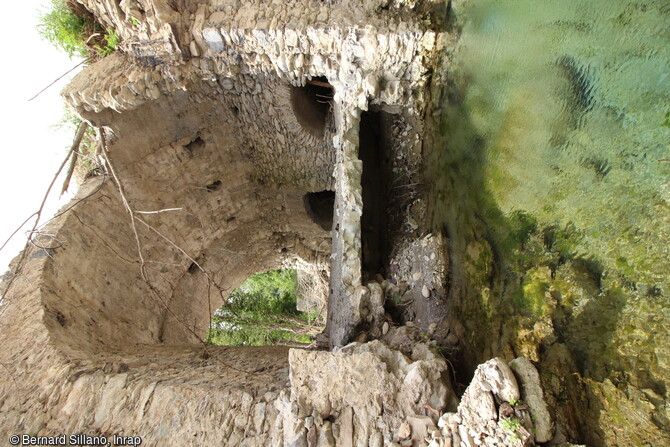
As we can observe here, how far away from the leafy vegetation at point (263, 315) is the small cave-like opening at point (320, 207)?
8.88ft

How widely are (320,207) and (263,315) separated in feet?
12.1

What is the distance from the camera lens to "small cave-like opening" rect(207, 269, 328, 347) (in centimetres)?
787

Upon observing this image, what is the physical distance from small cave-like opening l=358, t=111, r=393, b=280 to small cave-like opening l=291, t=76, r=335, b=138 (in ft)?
2.10

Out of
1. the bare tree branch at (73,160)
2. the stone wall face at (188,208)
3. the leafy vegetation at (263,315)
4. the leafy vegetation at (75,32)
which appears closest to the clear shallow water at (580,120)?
the stone wall face at (188,208)

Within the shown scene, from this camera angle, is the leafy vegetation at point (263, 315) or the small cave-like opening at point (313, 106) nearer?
the small cave-like opening at point (313, 106)

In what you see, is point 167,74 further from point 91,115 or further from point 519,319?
point 519,319

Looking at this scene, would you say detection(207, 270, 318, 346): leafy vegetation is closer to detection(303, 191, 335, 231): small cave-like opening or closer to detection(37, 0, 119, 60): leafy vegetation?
detection(303, 191, 335, 231): small cave-like opening

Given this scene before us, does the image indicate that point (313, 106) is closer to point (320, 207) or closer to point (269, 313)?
point (320, 207)

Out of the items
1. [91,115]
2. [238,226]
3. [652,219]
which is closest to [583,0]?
[652,219]

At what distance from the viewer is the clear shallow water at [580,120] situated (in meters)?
1.91

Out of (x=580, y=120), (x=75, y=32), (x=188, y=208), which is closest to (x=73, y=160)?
(x=75, y=32)

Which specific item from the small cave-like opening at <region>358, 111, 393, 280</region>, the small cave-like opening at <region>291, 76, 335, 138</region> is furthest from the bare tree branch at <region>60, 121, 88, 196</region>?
the small cave-like opening at <region>358, 111, 393, 280</region>

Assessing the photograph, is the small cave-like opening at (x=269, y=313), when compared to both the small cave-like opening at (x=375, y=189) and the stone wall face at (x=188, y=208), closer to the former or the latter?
the stone wall face at (x=188, y=208)

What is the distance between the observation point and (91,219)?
335cm
